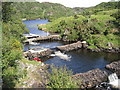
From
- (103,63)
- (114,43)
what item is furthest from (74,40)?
(103,63)

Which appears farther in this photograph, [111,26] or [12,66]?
[111,26]

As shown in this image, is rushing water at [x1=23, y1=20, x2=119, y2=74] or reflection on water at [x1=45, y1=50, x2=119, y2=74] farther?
rushing water at [x1=23, y1=20, x2=119, y2=74]

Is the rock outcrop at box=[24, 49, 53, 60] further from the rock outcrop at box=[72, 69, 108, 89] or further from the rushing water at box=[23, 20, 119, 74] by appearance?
the rock outcrop at box=[72, 69, 108, 89]

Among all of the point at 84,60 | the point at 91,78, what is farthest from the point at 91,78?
the point at 84,60

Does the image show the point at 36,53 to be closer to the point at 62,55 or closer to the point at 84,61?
the point at 62,55

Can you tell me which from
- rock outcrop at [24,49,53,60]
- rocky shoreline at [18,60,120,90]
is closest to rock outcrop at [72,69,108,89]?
rocky shoreline at [18,60,120,90]

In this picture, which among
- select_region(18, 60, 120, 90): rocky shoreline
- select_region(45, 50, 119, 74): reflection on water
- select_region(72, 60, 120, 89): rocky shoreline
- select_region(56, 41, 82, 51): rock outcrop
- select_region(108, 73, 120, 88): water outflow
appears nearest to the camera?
select_region(18, 60, 120, 90): rocky shoreline

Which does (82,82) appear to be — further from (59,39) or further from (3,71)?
(59,39)

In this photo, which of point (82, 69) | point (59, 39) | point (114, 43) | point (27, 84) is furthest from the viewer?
point (59, 39)

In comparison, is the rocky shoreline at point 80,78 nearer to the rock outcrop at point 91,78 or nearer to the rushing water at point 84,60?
the rock outcrop at point 91,78

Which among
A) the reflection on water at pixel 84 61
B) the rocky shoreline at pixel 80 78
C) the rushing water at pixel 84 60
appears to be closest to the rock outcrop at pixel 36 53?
the rushing water at pixel 84 60

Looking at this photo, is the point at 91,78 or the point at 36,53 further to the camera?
the point at 36,53
